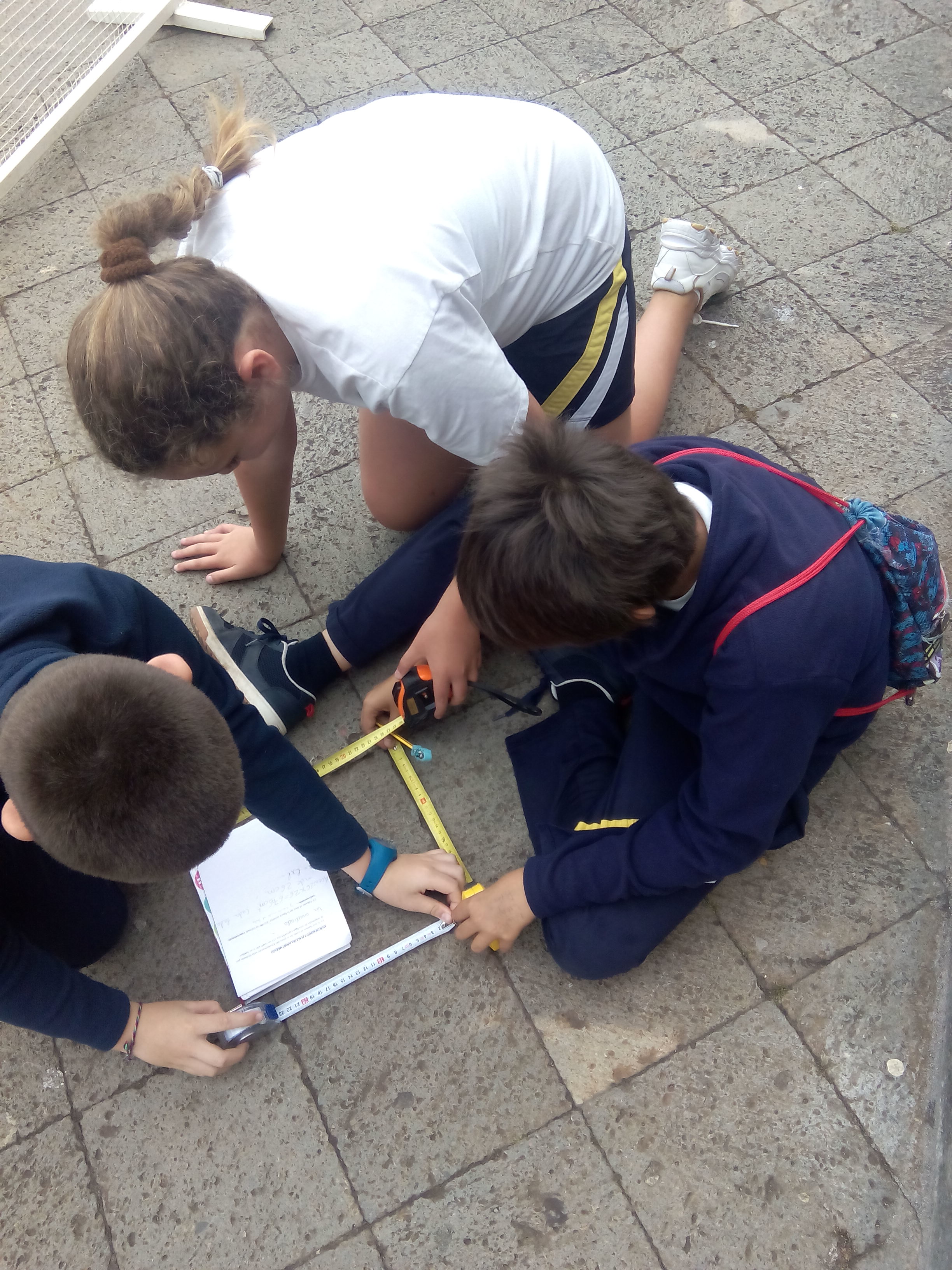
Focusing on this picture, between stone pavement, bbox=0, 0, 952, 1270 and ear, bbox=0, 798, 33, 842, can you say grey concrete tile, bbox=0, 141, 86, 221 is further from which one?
ear, bbox=0, 798, 33, 842

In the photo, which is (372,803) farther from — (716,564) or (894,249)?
(894,249)

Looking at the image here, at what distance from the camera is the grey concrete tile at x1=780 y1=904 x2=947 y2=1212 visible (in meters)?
1.66

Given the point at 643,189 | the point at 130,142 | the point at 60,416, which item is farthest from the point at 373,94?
the point at 60,416

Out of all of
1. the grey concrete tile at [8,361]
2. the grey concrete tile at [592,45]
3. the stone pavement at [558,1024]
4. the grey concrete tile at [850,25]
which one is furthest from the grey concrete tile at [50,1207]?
the grey concrete tile at [850,25]

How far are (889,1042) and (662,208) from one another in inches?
106

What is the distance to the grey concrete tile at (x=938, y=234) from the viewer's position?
9.32 feet

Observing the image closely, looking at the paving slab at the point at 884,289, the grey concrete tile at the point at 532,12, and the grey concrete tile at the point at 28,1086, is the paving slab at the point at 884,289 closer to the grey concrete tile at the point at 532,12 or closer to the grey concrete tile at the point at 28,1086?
the grey concrete tile at the point at 532,12

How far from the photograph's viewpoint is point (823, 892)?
6.22ft

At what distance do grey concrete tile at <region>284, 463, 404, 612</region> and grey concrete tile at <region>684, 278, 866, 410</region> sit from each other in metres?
1.17

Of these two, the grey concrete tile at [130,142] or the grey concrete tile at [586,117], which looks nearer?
the grey concrete tile at [586,117]

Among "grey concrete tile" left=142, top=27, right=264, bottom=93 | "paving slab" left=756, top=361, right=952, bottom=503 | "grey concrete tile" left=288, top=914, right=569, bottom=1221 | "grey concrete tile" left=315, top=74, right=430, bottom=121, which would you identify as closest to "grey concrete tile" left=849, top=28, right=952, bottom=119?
"paving slab" left=756, top=361, right=952, bottom=503

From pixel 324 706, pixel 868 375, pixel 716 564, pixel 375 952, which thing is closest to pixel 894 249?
pixel 868 375

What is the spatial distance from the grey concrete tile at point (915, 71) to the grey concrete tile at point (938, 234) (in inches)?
22.0

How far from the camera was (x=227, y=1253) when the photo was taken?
164 centimetres
